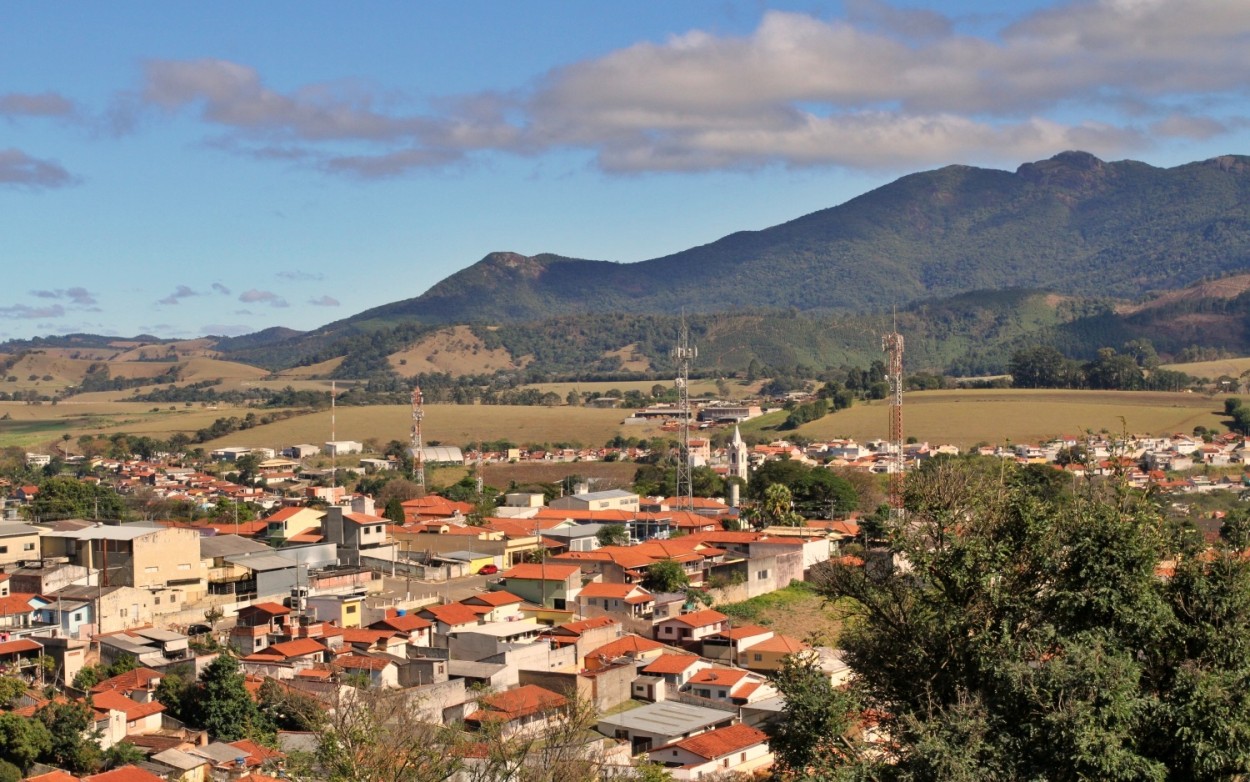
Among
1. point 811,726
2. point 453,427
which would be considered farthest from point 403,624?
point 453,427

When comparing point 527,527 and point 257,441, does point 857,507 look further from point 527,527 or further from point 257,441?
point 257,441

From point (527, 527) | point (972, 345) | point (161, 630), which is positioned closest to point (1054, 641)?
point (161, 630)

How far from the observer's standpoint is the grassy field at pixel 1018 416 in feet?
243

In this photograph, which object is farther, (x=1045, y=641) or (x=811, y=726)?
(x=811, y=726)

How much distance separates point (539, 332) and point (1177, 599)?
172646 millimetres

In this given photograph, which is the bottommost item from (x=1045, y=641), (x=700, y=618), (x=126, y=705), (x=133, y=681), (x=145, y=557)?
(x=700, y=618)

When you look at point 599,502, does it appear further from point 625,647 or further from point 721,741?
point 721,741

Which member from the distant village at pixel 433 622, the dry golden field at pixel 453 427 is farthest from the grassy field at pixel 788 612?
the dry golden field at pixel 453 427

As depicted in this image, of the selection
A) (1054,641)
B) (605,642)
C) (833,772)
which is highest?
(1054,641)

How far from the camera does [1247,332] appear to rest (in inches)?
5915

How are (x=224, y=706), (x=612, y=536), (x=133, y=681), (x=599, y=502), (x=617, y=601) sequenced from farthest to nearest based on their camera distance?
(x=599, y=502) → (x=612, y=536) → (x=617, y=601) → (x=133, y=681) → (x=224, y=706)

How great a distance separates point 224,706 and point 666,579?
41.5 feet

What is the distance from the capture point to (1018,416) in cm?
7894

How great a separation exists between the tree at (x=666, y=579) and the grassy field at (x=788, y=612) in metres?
0.97
